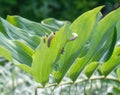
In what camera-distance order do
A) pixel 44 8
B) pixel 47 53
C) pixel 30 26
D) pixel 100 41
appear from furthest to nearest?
pixel 44 8, pixel 30 26, pixel 100 41, pixel 47 53

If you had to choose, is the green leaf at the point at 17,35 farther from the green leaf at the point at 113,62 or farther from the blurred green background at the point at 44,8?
the blurred green background at the point at 44,8

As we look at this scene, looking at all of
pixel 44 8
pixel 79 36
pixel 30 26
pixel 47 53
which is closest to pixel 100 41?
pixel 79 36

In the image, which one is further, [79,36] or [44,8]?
[44,8]

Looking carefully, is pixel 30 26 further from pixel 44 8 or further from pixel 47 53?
pixel 44 8

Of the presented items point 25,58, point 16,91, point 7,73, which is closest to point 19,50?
point 25,58

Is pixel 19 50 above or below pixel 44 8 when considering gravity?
above

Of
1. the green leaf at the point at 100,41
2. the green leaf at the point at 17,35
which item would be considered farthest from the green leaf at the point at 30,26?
the green leaf at the point at 100,41
